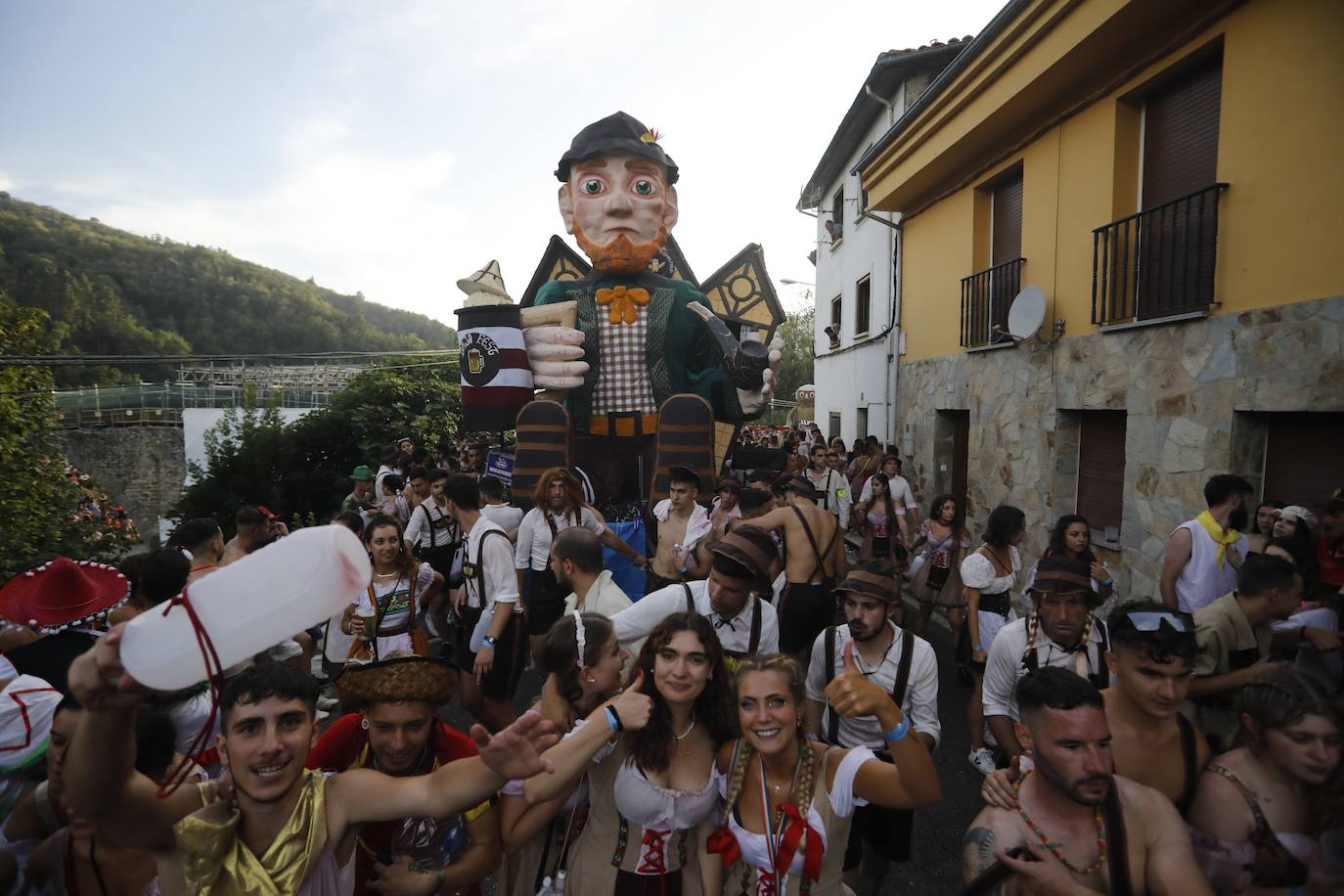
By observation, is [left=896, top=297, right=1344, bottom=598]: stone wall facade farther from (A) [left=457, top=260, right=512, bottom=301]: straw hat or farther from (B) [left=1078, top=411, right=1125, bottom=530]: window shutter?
(A) [left=457, top=260, right=512, bottom=301]: straw hat

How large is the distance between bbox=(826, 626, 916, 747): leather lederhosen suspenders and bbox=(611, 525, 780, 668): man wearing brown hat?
0.30 metres

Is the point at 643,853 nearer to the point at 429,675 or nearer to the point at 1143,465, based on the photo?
the point at 429,675

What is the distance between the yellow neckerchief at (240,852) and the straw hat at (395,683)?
0.31 meters

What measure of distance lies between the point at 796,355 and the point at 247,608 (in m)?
37.0

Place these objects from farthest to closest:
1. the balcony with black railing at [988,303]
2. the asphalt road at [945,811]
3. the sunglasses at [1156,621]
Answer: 1. the balcony with black railing at [988,303]
2. the asphalt road at [945,811]
3. the sunglasses at [1156,621]

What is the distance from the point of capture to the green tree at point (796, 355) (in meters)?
37.0

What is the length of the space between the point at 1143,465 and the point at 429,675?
5.68 meters

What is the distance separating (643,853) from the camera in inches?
74.2

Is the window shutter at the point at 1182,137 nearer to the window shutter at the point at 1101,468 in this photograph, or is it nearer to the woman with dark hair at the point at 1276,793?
the window shutter at the point at 1101,468

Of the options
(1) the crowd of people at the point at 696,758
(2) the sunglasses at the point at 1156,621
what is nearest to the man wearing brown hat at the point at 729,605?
(1) the crowd of people at the point at 696,758

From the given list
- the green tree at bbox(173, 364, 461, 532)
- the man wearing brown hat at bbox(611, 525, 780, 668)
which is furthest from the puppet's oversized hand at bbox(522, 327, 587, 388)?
the green tree at bbox(173, 364, 461, 532)

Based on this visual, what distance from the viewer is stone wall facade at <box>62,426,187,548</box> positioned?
1836 cm

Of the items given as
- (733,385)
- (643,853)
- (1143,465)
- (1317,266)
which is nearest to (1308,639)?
(643,853)

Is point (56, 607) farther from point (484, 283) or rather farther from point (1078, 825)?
point (484, 283)
